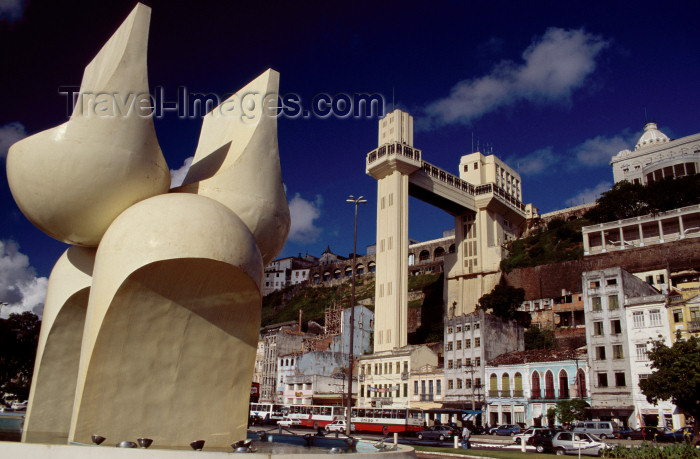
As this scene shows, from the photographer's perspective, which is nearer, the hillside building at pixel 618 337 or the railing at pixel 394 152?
the hillside building at pixel 618 337

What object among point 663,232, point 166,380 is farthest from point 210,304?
point 663,232

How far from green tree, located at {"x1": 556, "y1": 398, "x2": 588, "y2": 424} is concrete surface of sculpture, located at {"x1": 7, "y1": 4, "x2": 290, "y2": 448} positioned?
33.5 m

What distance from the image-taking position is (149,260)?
11.7 metres

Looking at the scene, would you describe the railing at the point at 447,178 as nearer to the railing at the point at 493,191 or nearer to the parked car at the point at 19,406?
the railing at the point at 493,191

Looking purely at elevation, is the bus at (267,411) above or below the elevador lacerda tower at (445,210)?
below

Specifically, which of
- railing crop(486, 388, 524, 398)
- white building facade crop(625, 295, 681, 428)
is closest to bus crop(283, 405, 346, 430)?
railing crop(486, 388, 524, 398)

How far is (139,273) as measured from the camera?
11852mm

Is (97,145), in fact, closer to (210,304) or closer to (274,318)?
(210,304)

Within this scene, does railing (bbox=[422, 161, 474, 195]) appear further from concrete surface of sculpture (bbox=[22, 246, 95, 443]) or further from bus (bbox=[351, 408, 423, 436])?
concrete surface of sculpture (bbox=[22, 246, 95, 443])

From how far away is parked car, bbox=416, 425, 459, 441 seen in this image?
34875 mm

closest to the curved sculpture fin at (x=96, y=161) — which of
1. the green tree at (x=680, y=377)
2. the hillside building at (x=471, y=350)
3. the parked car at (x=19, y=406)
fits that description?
the green tree at (x=680, y=377)

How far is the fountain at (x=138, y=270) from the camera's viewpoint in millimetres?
11844

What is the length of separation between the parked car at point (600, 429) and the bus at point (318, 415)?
1720 centimetres

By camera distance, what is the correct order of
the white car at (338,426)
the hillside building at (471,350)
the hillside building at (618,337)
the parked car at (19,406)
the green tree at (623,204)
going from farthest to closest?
1. the green tree at (623,204)
2. the hillside building at (471,350)
3. the parked car at (19,406)
4. the hillside building at (618,337)
5. the white car at (338,426)
